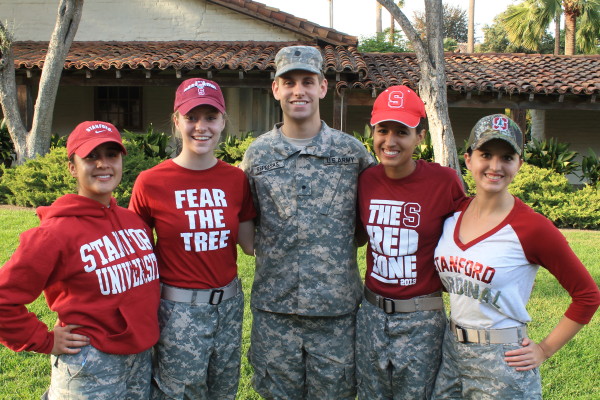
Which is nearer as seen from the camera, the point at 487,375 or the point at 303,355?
the point at 487,375

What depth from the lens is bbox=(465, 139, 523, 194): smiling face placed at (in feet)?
7.52

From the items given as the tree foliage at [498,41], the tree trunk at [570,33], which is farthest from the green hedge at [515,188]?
the tree foliage at [498,41]

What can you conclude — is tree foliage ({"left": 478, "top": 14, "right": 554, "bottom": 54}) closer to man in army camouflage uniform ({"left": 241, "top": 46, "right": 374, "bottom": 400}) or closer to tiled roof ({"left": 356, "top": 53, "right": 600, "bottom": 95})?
tiled roof ({"left": 356, "top": 53, "right": 600, "bottom": 95})

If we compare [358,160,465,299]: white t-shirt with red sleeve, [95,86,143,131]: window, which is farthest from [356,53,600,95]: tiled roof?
[358,160,465,299]: white t-shirt with red sleeve

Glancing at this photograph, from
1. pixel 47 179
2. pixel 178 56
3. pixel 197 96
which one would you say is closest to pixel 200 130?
pixel 197 96

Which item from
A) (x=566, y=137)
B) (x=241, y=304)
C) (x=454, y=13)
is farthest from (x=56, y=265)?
(x=454, y=13)

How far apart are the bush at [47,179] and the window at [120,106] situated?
478 cm

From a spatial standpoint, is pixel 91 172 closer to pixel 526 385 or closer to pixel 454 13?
pixel 526 385

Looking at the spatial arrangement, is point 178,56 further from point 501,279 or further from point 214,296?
point 501,279

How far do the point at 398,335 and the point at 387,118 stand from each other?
1.03 m

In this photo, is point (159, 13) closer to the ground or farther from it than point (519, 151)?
farther from it

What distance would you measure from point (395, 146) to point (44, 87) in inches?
381

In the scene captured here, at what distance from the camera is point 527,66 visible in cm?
1408

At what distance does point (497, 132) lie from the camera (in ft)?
7.48
